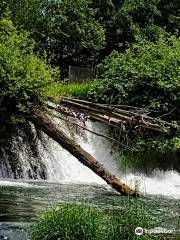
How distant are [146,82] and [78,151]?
793 cm

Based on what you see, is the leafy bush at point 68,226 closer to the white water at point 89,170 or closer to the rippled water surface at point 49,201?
the rippled water surface at point 49,201

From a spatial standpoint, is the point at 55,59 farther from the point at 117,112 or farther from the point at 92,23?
the point at 117,112

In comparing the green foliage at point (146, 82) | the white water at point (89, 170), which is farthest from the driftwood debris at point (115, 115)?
the green foliage at point (146, 82)

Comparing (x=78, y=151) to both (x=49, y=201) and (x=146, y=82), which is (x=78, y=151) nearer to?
(x=49, y=201)

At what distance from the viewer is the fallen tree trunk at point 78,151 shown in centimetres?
1552

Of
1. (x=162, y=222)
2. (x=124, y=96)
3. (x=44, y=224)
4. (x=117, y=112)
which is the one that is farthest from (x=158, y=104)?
(x=44, y=224)

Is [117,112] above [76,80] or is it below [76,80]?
below

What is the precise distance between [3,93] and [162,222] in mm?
6821

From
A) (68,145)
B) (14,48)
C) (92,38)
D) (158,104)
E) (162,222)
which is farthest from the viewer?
(92,38)

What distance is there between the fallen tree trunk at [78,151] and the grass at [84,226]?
22.2ft

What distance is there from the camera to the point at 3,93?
1678 cm

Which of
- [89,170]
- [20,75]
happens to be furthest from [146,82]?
[20,75]

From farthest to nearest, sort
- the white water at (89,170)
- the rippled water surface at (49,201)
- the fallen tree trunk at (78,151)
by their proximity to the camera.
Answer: the white water at (89,170) → the fallen tree trunk at (78,151) → the rippled water surface at (49,201)

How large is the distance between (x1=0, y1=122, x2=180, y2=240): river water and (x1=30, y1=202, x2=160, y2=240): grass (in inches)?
51.0
